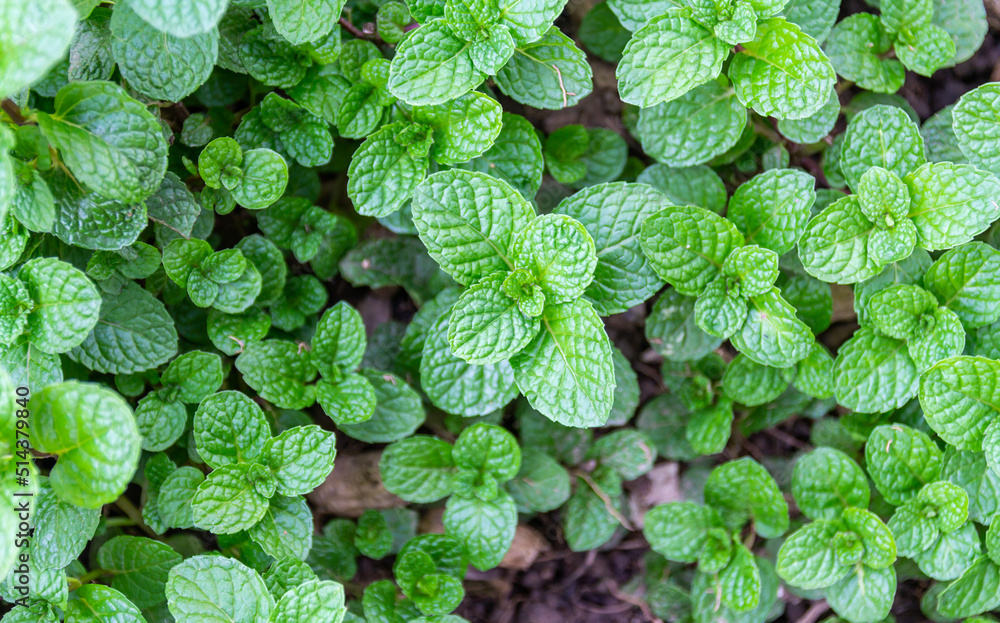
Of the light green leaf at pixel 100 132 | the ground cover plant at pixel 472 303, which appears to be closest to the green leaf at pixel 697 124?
the ground cover plant at pixel 472 303

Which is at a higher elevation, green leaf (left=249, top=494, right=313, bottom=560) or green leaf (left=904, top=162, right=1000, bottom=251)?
green leaf (left=904, top=162, right=1000, bottom=251)

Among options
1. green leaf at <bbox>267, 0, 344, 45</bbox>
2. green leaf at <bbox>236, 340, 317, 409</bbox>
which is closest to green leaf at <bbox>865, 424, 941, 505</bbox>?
green leaf at <bbox>236, 340, 317, 409</bbox>

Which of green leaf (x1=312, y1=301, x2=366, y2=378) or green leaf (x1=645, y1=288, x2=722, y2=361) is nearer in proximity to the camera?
green leaf (x1=312, y1=301, x2=366, y2=378)

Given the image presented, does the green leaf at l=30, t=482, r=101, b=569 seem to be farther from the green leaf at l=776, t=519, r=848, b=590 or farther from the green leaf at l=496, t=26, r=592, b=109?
the green leaf at l=776, t=519, r=848, b=590

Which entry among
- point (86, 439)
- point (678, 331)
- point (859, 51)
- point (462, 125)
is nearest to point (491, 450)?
point (678, 331)

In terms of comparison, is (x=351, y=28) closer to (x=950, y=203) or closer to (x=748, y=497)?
(x=950, y=203)

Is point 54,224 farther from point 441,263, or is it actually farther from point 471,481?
point 471,481

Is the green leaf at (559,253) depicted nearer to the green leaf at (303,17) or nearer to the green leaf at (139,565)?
the green leaf at (303,17)
